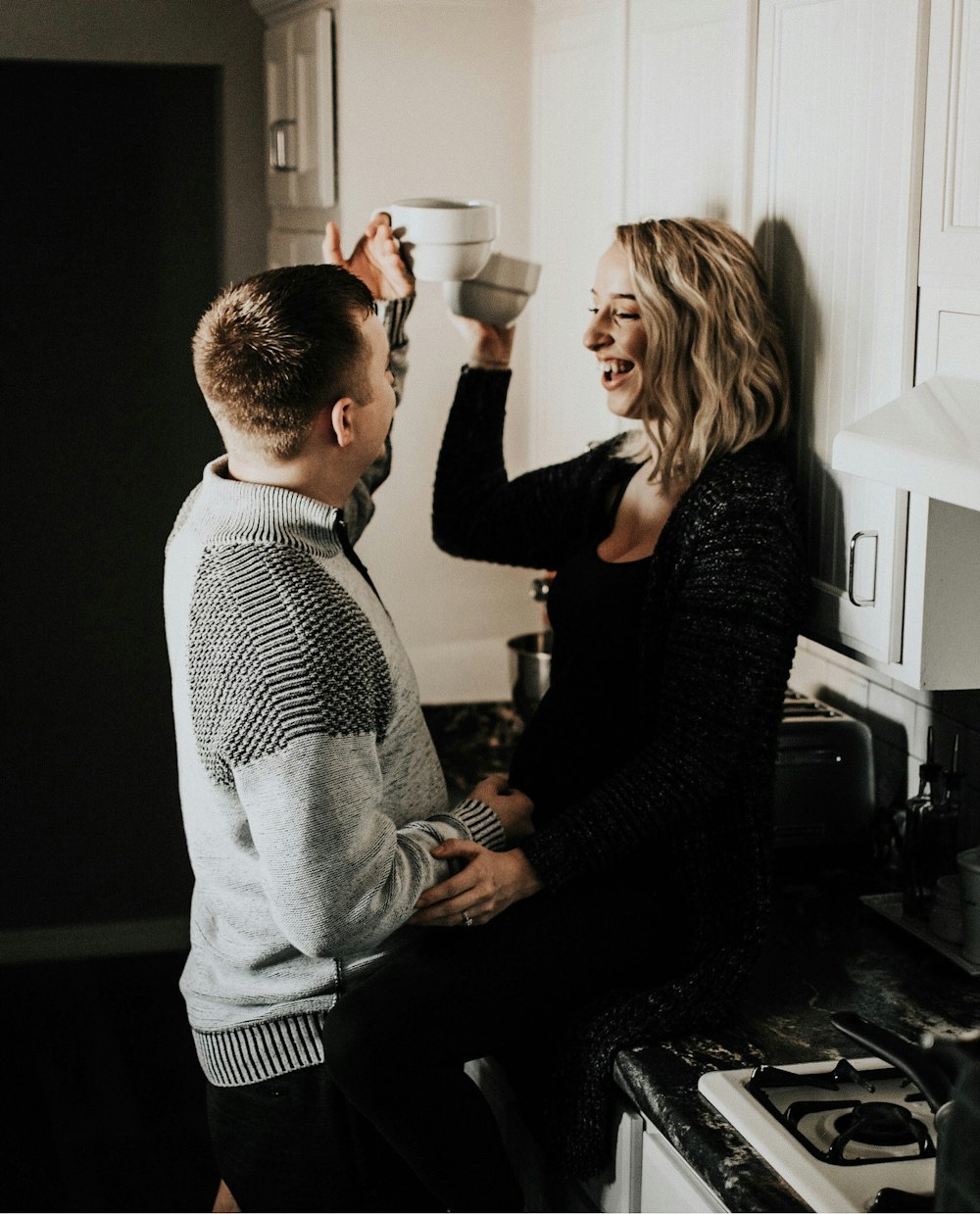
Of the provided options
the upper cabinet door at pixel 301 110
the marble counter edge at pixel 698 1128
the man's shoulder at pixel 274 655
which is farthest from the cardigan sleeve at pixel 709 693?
the upper cabinet door at pixel 301 110

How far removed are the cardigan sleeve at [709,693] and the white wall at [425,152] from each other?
1.43 m

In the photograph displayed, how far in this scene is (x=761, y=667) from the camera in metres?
1.66

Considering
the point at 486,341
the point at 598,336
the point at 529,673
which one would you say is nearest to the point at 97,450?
the point at 529,673

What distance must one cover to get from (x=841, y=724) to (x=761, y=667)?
526mm

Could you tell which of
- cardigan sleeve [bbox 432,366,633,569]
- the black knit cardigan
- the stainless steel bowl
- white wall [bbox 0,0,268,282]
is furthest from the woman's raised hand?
white wall [bbox 0,0,268,282]

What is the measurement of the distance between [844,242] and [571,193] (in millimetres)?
1119

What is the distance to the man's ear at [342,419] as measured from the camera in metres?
1.56

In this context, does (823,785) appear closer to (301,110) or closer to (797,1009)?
(797,1009)

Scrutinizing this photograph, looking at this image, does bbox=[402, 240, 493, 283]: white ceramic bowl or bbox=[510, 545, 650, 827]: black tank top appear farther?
bbox=[402, 240, 493, 283]: white ceramic bowl

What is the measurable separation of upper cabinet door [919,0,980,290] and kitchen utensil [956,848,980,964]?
2.43 feet

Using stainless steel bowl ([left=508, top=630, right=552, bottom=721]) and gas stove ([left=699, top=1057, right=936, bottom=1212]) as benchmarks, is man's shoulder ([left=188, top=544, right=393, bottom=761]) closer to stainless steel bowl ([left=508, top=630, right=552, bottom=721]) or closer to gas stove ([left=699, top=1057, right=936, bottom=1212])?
gas stove ([left=699, top=1057, right=936, bottom=1212])

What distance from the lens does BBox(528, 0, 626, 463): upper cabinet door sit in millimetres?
2400

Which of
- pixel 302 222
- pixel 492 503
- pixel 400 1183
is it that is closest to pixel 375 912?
pixel 400 1183

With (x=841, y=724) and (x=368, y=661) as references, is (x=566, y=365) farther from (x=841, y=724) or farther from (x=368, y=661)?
(x=368, y=661)
